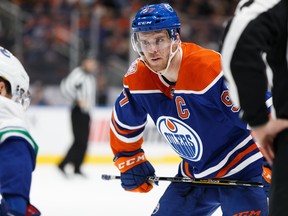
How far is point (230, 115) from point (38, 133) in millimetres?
5735

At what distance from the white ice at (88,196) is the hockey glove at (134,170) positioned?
1.36 metres

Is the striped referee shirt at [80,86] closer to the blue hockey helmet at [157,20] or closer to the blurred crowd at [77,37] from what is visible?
the blurred crowd at [77,37]

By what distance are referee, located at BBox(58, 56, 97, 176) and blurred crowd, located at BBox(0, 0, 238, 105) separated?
0.71 m

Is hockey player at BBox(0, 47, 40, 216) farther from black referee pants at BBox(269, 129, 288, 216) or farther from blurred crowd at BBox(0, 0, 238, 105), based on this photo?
blurred crowd at BBox(0, 0, 238, 105)

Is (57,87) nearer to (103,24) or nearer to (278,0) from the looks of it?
(103,24)

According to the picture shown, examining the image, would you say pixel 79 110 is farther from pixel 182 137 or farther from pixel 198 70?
pixel 198 70

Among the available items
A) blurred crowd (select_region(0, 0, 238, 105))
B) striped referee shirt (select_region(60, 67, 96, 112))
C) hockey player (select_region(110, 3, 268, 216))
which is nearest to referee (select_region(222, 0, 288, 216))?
hockey player (select_region(110, 3, 268, 216))

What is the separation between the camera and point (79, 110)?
7258 millimetres

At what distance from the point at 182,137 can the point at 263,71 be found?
106 cm

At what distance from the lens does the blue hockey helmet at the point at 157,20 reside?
2.69 meters

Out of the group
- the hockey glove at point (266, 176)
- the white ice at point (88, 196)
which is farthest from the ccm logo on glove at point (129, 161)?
the white ice at point (88, 196)

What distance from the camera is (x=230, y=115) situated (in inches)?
104

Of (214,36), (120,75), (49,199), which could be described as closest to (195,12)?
(214,36)

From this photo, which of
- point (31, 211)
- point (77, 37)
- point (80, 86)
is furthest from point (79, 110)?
point (31, 211)
